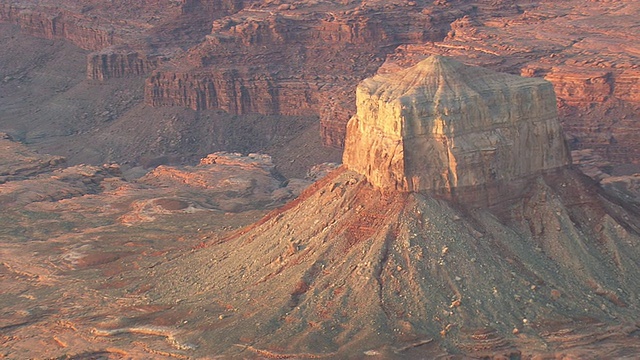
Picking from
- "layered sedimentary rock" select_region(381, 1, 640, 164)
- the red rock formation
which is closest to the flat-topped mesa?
"layered sedimentary rock" select_region(381, 1, 640, 164)

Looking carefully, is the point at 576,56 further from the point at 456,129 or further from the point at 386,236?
the point at 386,236

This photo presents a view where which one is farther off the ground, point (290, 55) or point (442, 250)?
point (290, 55)

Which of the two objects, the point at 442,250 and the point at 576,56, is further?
the point at 576,56

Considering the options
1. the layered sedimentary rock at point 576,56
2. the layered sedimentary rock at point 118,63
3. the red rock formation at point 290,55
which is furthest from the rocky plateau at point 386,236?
the layered sedimentary rock at point 118,63

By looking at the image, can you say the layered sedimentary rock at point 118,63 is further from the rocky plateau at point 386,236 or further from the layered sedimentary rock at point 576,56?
the rocky plateau at point 386,236

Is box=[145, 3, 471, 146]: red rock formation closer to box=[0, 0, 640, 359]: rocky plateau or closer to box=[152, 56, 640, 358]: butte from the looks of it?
box=[0, 0, 640, 359]: rocky plateau

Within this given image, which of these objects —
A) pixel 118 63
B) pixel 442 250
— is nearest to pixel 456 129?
pixel 442 250
